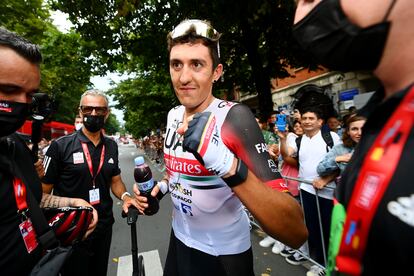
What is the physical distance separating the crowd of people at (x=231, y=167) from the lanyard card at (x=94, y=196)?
0.5 inches

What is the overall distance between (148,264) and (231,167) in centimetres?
374

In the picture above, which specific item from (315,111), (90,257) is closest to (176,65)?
(90,257)

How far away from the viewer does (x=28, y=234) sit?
165cm

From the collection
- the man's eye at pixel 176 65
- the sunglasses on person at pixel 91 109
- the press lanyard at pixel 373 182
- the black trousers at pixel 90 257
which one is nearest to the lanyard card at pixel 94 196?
the black trousers at pixel 90 257

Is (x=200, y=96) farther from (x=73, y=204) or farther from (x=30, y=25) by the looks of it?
(x=30, y=25)

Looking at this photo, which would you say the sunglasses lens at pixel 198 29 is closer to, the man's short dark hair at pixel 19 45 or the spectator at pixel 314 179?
the man's short dark hair at pixel 19 45

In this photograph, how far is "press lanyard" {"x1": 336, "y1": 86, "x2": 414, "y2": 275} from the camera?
681mm

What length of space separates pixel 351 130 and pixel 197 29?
98.8 inches

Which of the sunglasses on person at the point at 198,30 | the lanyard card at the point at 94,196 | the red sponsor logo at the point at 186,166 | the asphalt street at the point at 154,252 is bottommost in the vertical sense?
the asphalt street at the point at 154,252

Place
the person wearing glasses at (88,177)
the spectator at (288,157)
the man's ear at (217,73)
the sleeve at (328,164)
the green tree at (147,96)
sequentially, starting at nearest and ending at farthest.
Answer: the man's ear at (217,73), the person wearing glasses at (88,177), the sleeve at (328,164), the spectator at (288,157), the green tree at (147,96)

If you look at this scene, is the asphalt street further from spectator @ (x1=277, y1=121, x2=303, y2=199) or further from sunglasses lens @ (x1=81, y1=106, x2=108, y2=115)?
sunglasses lens @ (x1=81, y1=106, x2=108, y2=115)

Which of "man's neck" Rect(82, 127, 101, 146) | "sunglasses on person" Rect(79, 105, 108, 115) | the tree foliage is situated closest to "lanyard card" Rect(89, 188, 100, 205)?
"man's neck" Rect(82, 127, 101, 146)

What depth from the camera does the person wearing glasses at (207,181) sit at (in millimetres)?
1573

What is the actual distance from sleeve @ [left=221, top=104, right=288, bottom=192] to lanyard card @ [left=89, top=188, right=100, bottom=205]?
2.19 meters
